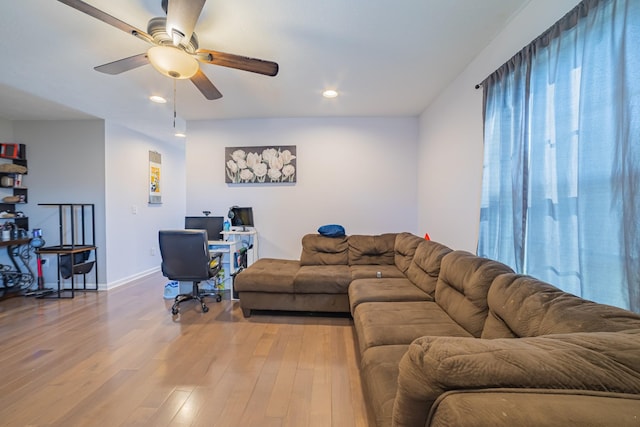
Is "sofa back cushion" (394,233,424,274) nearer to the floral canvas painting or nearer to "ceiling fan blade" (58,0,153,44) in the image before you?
the floral canvas painting

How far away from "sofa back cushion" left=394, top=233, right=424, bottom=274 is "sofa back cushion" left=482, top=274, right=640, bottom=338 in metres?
1.39

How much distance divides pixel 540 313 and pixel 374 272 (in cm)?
188

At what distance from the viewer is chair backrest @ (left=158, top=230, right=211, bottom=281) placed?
293cm

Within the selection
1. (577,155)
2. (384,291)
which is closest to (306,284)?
(384,291)

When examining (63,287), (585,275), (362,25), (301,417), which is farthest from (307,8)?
(63,287)

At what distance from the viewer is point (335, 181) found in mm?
3949

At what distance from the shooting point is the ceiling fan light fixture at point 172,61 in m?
1.72

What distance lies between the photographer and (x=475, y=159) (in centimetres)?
235

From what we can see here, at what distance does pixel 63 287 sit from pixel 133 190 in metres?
1.73

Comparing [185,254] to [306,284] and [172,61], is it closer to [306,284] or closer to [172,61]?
[306,284]

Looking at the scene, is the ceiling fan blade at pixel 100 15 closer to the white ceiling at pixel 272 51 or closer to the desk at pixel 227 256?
the white ceiling at pixel 272 51

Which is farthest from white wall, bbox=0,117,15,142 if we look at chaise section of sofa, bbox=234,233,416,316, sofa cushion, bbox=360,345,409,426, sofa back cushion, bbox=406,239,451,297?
sofa back cushion, bbox=406,239,451,297

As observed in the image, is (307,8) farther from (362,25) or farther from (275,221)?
(275,221)

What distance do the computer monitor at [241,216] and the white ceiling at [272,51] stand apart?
4.52ft
